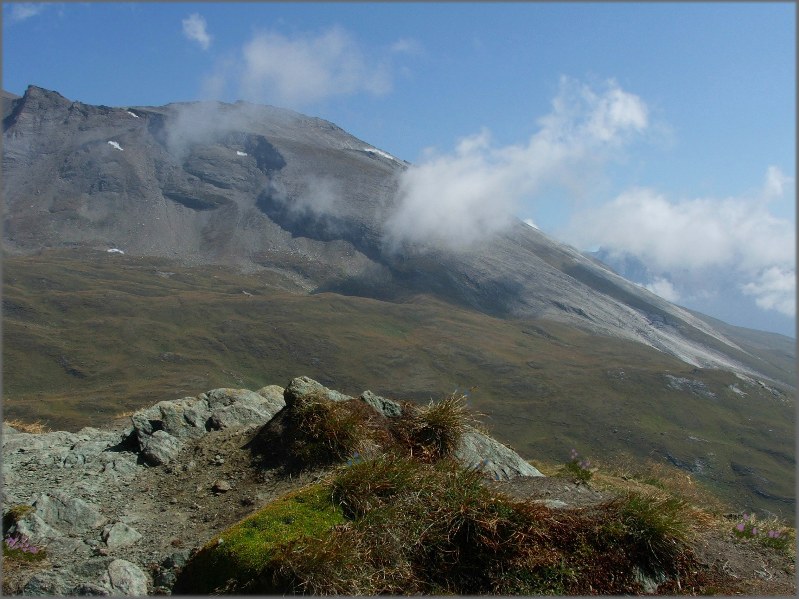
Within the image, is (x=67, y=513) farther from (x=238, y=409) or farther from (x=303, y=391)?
(x=238, y=409)

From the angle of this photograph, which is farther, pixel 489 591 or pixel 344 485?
pixel 344 485

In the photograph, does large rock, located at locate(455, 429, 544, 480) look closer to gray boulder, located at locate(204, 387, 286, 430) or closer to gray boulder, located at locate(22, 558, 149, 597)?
gray boulder, located at locate(204, 387, 286, 430)

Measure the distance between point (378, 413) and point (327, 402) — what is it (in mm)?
1126

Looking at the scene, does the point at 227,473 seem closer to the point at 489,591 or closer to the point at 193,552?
the point at 193,552

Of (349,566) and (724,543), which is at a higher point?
(724,543)

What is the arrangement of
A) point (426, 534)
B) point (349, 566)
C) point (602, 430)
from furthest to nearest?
1. point (602, 430)
2. point (426, 534)
3. point (349, 566)

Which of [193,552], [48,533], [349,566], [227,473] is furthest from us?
[227,473]

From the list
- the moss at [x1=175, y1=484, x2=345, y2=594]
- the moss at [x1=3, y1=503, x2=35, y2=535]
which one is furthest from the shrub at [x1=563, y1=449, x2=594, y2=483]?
the moss at [x1=3, y1=503, x2=35, y2=535]

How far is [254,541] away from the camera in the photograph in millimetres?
7469

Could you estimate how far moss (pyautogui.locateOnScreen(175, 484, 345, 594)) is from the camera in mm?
7160

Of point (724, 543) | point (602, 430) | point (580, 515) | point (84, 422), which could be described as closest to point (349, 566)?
point (580, 515)

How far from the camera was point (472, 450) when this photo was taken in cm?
1159

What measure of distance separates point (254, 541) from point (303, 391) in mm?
4700

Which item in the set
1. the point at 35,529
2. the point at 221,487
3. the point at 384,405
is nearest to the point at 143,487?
the point at 221,487
